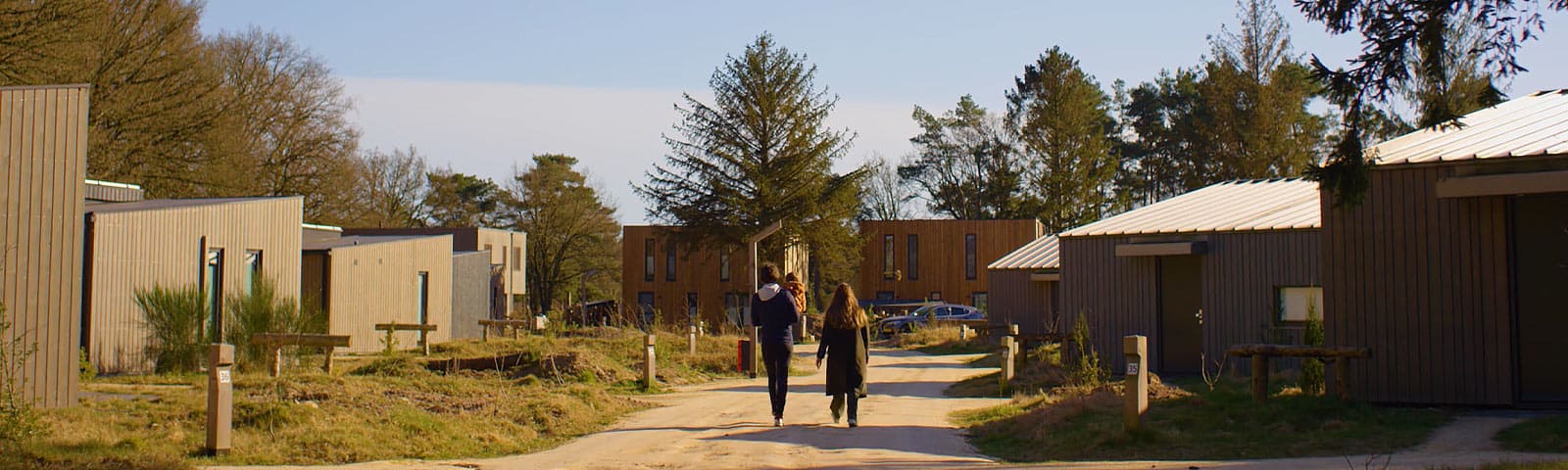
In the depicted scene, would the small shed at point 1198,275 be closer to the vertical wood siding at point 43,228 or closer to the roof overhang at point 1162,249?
the roof overhang at point 1162,249

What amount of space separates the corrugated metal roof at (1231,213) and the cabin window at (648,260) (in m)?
36.0

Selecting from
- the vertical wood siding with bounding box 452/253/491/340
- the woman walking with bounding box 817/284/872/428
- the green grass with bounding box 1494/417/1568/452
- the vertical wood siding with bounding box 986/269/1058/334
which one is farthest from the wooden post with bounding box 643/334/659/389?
the vertical wood siding with bounding box 986/269/1058/334

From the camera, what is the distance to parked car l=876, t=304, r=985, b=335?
44.6 meters

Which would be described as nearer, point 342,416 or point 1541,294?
point 342,416

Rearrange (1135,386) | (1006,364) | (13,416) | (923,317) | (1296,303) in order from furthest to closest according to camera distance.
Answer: (923,317)
(1296,303)
(1006,364)
(1135,386)
(13,416)

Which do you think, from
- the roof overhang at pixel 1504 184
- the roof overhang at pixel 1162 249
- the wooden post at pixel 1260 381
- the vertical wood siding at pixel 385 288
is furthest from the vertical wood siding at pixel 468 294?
the roof overhang at pixel 1504 184

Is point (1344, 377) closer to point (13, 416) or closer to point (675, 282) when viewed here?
point (13, 416)

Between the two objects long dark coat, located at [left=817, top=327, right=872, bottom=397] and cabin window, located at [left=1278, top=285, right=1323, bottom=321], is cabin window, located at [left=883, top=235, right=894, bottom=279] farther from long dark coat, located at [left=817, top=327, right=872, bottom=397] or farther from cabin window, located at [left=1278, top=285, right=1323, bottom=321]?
long dark coat, located at [left=817, top=327, right=872, bottom=397]

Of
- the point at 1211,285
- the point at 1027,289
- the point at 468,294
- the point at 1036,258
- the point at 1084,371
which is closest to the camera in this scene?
the point at 1084,371

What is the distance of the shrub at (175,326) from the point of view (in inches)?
704

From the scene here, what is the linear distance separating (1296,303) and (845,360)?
31.5 feet

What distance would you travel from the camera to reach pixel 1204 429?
1139 cm

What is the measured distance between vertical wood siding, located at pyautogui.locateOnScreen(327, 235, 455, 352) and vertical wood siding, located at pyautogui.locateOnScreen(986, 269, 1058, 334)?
45.3 ft

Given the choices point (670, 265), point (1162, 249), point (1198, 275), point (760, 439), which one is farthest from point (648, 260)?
point (760, 439)
